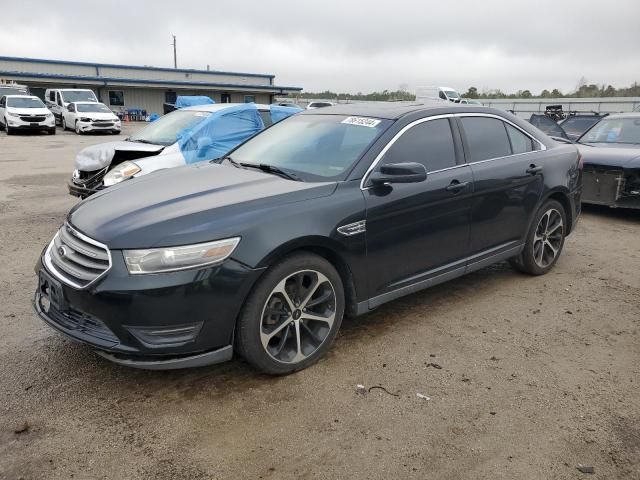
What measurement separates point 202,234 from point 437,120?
2.29 m

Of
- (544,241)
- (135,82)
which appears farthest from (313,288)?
(135,82)

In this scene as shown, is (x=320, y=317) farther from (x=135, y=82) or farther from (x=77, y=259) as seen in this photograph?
(x=135, y=82)

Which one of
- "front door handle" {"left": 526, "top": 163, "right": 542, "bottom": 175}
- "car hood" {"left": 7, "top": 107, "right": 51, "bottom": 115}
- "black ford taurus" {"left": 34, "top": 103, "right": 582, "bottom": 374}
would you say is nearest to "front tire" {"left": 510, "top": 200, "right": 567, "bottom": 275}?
"black ford taurus" {"left": 34, "top": 103, "right": 582, "bottom": 374}

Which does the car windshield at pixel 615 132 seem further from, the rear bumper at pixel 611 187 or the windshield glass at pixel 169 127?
the windshield glass at pixel 169 127

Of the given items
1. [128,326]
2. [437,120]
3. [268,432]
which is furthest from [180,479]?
[437,120]

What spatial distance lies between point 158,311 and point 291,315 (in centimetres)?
83

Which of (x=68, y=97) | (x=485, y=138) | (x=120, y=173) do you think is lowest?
(x=120, y=173)

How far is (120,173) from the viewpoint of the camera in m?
6.79

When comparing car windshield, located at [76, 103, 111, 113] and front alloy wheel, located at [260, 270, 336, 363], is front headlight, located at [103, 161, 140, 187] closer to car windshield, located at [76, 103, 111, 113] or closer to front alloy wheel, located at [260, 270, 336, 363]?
front alloy wheel, located at [260, 270, 336, 363]

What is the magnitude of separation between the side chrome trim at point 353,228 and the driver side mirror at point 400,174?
316 mm

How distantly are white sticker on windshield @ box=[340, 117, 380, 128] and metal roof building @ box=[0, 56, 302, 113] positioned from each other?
129 ft

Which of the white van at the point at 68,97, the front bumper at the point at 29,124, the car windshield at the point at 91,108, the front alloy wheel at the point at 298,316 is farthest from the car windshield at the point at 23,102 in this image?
the front alloy wheel at the point at 298,316

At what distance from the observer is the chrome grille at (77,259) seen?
2896 mm

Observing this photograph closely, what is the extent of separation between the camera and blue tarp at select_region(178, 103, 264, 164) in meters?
7.33
